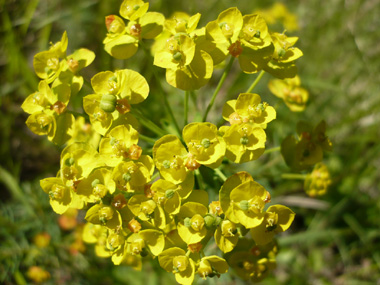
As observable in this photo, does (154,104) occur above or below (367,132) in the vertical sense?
above

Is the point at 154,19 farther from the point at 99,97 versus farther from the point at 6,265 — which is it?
the point at 6,265

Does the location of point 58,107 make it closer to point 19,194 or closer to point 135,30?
point 135,30

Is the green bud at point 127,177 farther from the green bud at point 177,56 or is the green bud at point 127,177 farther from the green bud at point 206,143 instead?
the green bud at point 177,56

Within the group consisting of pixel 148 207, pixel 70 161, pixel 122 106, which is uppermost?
pixel 122 106

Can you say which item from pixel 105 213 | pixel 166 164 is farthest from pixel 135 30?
pixel 105 213

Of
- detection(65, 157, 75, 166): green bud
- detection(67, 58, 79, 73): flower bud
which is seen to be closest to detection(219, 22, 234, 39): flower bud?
detection(67, 58, 79, 73): flower bud

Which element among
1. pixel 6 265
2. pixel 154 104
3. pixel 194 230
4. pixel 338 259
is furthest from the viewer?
pixel 338 259

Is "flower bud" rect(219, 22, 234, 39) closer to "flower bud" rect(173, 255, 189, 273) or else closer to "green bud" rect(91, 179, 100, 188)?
"green bud" rect(91, 179, 100, 188)

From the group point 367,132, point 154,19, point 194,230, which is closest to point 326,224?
point 367,132
